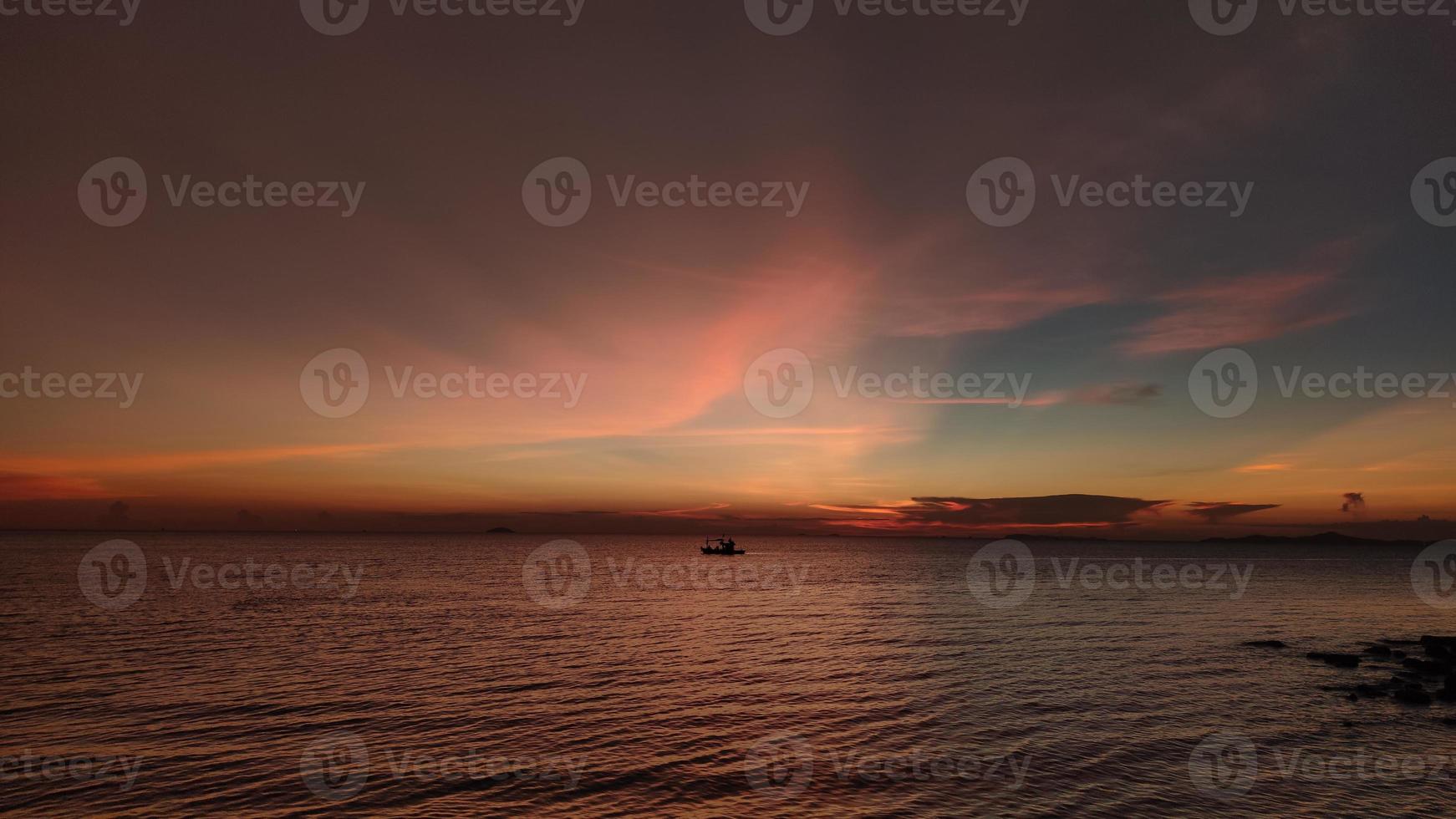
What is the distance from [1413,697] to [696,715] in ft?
117

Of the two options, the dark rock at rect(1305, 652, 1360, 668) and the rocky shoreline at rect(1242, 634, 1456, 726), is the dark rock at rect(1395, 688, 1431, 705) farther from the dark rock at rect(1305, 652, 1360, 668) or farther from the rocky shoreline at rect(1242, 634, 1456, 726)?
the dark rock at rect(1305, 652, 1360, 668)

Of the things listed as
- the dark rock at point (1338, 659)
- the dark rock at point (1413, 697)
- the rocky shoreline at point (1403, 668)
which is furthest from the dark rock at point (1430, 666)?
the dark rock at point (1413, 697)

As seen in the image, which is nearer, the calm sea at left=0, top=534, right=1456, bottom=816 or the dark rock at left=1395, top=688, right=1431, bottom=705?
the calm sea at left=0, top=534, right=1456, bottom=816

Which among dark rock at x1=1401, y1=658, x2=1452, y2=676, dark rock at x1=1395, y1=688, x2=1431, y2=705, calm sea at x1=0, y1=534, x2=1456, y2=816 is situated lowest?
dark rock at x1=1401, y1=658, x2=1452, y2=676

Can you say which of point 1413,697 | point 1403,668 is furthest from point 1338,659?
point 1413,697

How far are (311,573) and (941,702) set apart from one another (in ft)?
398

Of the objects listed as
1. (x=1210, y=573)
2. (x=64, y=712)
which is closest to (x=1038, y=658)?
(x=64, y=712)

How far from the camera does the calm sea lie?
858 inches

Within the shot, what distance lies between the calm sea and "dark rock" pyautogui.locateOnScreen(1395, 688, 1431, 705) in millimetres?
803

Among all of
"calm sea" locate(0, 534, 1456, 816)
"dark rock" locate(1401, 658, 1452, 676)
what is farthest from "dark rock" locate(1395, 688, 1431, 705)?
"dark rock" locate(1401, 658, 1452, 676)

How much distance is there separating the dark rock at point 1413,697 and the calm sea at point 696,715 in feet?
2.64

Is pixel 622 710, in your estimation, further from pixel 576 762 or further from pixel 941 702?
pixel 941 702

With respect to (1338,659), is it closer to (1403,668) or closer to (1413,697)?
(1403,668)

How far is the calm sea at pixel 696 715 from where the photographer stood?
21797 mm
